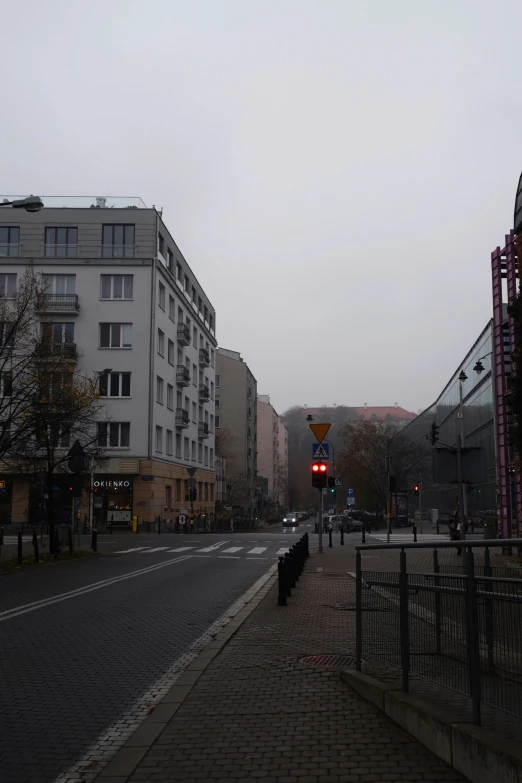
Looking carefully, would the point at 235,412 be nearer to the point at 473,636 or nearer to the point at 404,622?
the point at 404,622

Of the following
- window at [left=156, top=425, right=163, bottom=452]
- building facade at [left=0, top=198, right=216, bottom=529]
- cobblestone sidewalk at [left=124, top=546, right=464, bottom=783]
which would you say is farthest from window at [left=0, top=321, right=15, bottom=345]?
window at [left=156, top=425, right=163, bottom=452]

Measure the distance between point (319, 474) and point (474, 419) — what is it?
36.9 meters

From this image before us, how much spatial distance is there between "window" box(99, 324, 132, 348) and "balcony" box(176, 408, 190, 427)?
995cm

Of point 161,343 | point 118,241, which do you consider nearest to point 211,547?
point 161,343

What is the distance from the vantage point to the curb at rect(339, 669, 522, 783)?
3.97 meters

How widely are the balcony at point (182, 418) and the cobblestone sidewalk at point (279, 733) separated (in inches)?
2068

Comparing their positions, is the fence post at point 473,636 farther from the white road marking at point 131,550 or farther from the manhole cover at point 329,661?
the white road marking at point 131,550

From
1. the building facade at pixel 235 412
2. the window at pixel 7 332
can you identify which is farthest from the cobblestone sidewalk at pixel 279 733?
the building facade at pixel 235 412

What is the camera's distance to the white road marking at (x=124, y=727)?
4.91 metres

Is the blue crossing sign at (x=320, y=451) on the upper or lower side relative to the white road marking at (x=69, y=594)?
upper

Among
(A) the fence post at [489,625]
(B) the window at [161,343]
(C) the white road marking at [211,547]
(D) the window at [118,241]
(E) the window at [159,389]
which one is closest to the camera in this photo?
(A) the fence post at [489,625]

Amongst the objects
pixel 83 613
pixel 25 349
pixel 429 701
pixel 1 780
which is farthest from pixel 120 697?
pixel 25 349

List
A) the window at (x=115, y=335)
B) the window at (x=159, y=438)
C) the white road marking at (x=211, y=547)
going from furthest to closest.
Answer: the window at (x=159, y=438), the window at (x=115, y=335), the white road marking at (x=211, y=547)

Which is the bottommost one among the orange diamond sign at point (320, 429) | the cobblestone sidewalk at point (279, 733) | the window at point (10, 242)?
the cobblestone sidewalk at point (279, 733)
